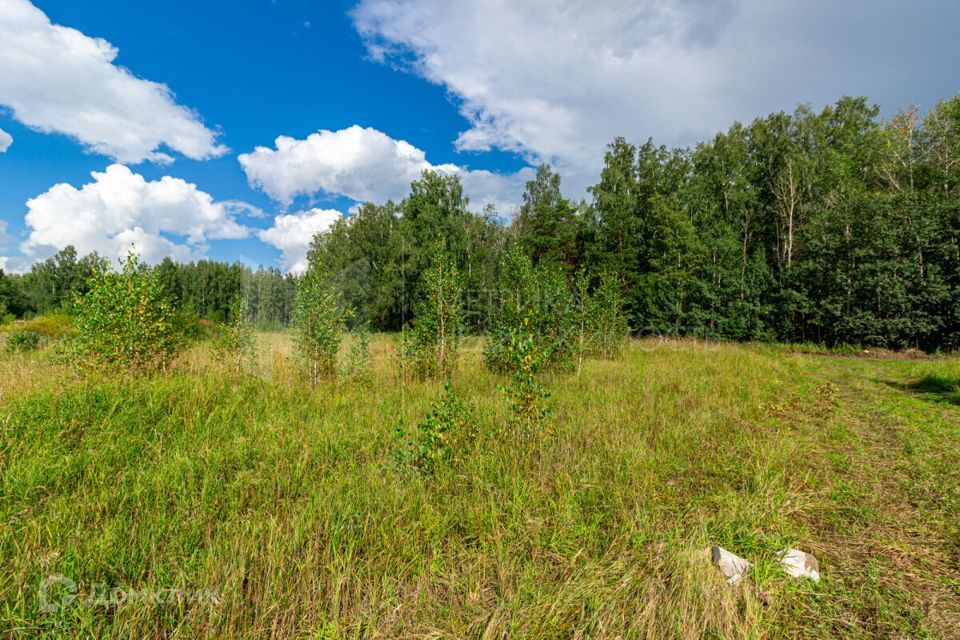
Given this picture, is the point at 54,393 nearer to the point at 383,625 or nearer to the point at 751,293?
the point at 383,625

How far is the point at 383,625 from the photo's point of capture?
222 centimetres

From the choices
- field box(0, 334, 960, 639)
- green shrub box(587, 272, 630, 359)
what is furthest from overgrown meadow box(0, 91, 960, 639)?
green shrub box(587, 272, 630, 359)

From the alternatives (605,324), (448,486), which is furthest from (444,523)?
(605,324)

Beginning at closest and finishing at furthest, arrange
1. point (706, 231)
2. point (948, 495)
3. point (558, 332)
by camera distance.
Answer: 1. point (948, 495)
2. point (558, 332)
3. point (706, 231)

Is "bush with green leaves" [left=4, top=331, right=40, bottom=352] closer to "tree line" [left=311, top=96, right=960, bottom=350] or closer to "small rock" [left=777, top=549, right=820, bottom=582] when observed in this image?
"tree line" [left=311, top=96, right=960, bottom=350]

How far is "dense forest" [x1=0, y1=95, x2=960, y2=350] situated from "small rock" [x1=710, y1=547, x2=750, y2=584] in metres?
15.4

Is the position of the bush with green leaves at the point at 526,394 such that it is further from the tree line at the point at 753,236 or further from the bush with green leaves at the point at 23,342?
the bush with green leaves at the point at 23,342

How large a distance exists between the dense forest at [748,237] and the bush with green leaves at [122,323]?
456 inches

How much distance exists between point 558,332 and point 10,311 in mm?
83225

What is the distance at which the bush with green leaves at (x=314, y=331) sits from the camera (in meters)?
8.53

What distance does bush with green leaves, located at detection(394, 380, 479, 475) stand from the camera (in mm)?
3998

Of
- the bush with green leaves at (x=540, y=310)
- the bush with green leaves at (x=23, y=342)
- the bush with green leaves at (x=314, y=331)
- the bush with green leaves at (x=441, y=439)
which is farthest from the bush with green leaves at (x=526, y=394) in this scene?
the bush with green leaves at (x=23, y=342)

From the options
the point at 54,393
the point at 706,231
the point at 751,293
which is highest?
the point at 706,231

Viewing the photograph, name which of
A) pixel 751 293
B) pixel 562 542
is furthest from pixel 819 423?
pixel 751 293
